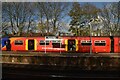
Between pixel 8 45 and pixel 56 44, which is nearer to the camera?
pixel 56 44

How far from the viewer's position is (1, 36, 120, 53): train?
30562mm

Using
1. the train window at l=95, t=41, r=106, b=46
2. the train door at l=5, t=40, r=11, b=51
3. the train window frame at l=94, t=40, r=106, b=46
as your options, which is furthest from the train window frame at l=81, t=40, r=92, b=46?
the train door at l=5, t=40, r=11, b=51

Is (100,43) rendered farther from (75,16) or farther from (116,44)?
(75,16)

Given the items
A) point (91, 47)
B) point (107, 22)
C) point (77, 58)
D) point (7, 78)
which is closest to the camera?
point (7, 78)

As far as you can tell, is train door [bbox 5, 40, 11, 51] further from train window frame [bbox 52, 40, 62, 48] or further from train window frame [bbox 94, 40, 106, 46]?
train window frame [bbox 94, 40, 106, 46]

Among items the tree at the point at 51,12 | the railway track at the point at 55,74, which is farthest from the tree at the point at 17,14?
the railway track at the point at 55,74

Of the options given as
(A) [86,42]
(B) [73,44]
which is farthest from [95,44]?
(B) [73,44]

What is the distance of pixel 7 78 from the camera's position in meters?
13.7

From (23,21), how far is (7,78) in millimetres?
32783

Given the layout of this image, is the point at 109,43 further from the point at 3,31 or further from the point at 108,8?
the point at 3,31

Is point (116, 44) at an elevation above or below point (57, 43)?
below

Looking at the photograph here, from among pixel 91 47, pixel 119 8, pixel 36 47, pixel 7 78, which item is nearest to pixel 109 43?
pixel 91 47

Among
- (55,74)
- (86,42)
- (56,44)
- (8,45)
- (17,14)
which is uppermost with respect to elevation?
(17,14)

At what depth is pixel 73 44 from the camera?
31.2 m
